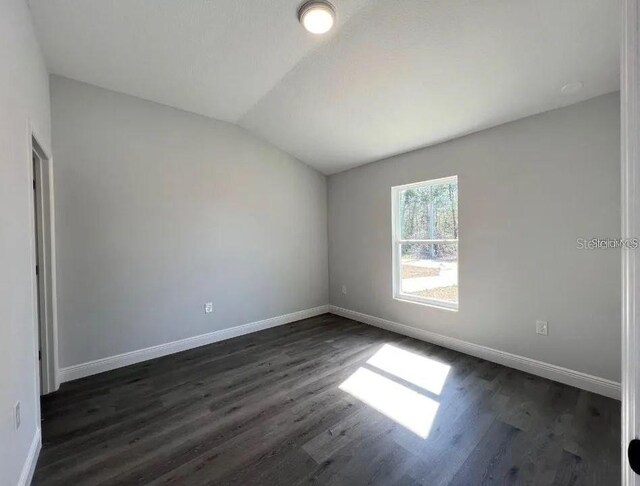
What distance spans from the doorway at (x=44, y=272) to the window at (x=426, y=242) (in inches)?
143

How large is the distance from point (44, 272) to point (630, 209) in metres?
3.56

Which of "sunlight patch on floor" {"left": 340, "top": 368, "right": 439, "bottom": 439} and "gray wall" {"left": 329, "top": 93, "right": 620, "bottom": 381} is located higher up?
"gray wall" {"left": 329, "top": 93, "right": 620, "bottom": 381}

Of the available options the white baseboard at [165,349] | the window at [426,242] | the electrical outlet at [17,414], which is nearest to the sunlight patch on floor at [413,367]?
the window at [426,242]

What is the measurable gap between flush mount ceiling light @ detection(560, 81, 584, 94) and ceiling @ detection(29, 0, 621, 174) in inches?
1.3

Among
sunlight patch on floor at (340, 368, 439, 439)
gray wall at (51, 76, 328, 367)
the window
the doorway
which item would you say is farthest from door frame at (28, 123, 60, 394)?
the window

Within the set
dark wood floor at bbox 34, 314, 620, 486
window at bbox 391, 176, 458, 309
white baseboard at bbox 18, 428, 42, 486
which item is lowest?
dark wood floor at bbox 34, 314, 620, 486

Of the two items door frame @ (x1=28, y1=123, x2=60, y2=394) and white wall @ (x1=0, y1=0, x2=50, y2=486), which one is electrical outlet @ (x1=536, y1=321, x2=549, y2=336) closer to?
white wall @ (x1=0, y1=0, x2=50, y2=486)

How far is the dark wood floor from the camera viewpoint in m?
1.61

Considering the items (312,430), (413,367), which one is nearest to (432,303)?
(413,367)

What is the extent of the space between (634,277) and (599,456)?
1.94 metres

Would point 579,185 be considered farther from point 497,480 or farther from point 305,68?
point 305,68

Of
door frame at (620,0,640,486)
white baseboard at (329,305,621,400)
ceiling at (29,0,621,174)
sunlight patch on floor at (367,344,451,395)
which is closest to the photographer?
door frame at (620,0,640,486)


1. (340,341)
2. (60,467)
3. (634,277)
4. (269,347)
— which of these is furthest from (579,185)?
(60,467)

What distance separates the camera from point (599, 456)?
66.0 inches
